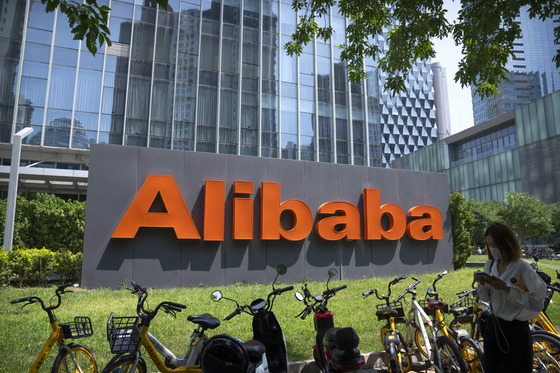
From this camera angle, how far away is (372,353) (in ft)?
18.0

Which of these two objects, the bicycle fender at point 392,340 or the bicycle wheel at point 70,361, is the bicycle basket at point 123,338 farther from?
the bicycle fender at point 392,340

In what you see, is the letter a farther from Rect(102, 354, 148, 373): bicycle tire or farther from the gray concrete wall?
Rect(102, 354, 148, 373): bicycle tire

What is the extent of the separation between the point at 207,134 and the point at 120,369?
24.5 meters

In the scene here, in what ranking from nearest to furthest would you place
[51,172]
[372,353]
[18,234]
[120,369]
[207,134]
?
[120,369], [372,353], [18,234], [51,172], [207,134]

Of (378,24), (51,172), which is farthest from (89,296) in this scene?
(51,172)

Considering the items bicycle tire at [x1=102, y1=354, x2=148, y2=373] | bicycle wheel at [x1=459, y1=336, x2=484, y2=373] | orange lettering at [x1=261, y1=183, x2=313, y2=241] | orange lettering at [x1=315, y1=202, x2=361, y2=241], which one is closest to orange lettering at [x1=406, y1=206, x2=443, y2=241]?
orange lettering at [x1=315, y1=202, x2=361, y2=241]

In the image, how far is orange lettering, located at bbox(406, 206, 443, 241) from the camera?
14.2m

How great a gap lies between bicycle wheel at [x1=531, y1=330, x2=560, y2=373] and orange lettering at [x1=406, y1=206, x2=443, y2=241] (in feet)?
33.1

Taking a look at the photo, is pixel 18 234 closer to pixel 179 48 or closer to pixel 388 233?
pixel 388 233

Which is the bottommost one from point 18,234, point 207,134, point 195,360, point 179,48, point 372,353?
point 372,353

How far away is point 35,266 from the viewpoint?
10961 millimetres

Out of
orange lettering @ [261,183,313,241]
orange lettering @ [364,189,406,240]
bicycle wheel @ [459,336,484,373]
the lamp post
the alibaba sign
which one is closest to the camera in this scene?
bicycle wheel @ [459,336,484,373]

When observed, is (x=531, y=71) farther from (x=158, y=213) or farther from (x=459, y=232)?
(x=158, y=213)

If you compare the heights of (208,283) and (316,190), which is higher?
(316,190)
